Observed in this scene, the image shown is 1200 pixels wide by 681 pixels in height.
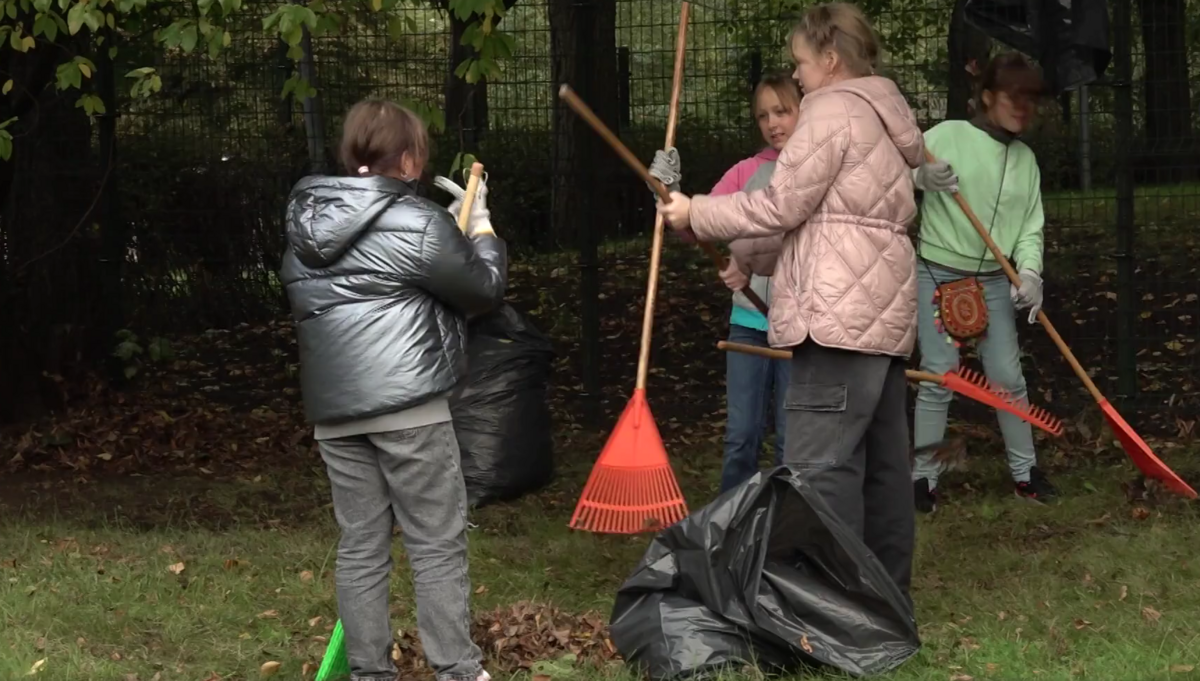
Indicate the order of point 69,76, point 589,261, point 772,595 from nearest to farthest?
point 772,595, point 69,76, point 589,261

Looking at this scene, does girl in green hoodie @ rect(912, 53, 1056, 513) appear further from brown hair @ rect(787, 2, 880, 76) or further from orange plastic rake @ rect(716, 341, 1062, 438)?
brown hair @ rect(787, 2, 880, 76)

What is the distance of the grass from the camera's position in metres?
4.38

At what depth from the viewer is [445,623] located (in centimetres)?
398

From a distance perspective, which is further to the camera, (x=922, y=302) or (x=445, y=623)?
(x=922, y=302)

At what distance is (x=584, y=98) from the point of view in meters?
7.68

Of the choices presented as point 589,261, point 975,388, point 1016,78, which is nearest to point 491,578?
point 975,388

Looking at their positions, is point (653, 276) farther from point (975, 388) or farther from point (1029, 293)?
point (1029, 293)

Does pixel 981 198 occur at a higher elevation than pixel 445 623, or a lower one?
higher

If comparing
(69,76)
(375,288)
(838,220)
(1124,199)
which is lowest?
(375,288)

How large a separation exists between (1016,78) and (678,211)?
2.13 m

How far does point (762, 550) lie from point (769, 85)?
68.6 inches

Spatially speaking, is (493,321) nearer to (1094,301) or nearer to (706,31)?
(706,31)

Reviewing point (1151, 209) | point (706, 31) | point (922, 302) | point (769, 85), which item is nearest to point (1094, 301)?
point (1151, 209)

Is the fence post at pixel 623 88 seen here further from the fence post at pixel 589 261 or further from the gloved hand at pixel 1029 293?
the gloved hand at pixel 1029 293
